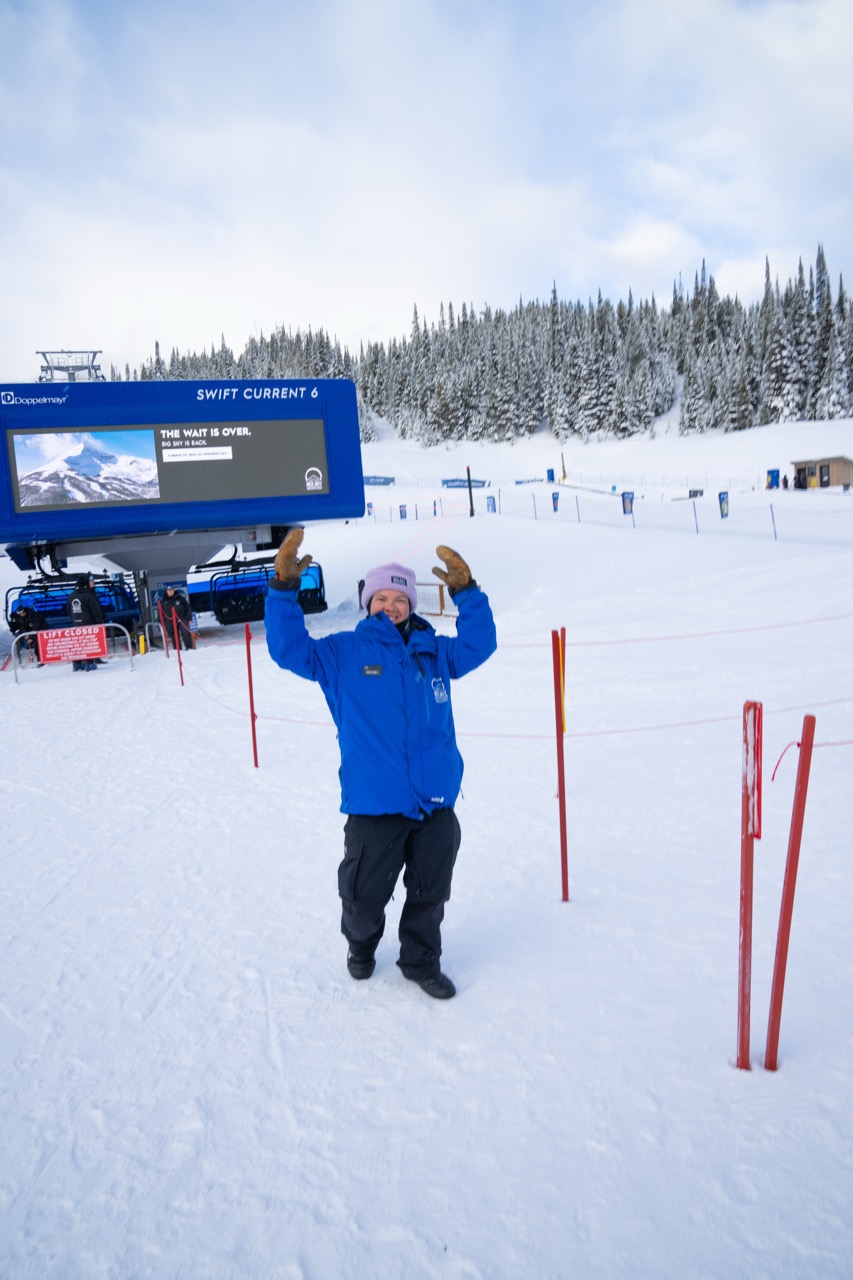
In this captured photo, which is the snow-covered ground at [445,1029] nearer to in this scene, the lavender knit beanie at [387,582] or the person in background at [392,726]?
the person in background at [392,726]

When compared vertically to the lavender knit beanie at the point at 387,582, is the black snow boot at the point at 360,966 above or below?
below

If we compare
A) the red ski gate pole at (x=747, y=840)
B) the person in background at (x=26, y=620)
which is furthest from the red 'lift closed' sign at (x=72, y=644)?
the red ski gate pole at (x=747, y=840)

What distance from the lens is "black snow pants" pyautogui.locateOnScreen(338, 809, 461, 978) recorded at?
334cm

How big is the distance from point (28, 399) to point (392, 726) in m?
17.1

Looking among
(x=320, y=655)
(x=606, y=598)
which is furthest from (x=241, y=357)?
(x=320, y=655)

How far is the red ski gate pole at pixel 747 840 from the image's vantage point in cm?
283

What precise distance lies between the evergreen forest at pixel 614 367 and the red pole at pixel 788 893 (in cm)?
7610

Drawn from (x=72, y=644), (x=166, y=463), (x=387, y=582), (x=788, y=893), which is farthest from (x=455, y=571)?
(x=166, y=463)

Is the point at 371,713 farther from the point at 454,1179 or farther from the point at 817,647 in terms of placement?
the point at 817,647

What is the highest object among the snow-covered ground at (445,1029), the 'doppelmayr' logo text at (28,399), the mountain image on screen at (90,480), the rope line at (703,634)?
the 'doppelmayr' logo text at (28,399)

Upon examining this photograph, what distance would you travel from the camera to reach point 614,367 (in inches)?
3538

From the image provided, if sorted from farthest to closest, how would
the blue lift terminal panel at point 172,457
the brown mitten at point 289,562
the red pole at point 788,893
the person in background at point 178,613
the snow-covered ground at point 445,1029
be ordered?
the blue lift terminal panel at point 172,457 < the person in background at point 178,613 < the brown mitten at point 289,562 < the red pole at point 788,893 < the snow-covered ground at point 445,1029

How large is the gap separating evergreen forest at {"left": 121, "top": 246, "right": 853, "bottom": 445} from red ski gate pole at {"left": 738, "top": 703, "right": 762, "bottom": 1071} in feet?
249

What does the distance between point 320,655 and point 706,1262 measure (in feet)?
8.01
